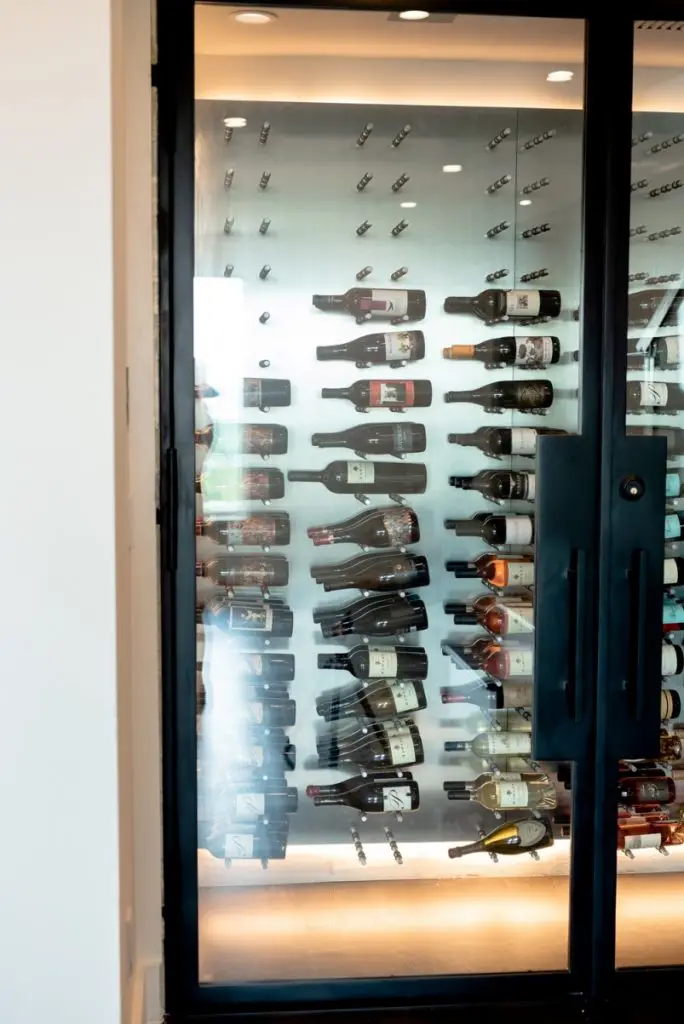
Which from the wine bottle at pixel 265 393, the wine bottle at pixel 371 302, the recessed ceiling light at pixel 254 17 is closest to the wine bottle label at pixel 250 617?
the wine bottle at pixel 265 393

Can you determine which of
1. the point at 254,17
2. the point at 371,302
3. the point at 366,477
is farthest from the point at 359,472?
the point at 254,17

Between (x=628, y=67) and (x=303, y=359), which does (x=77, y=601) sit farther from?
(x=628, y=67)

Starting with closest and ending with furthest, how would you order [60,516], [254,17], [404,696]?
[60,516] < [254,17] < [404,696]

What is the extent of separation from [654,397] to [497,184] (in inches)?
22.5

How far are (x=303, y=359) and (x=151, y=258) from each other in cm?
39

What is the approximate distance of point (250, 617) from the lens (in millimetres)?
2426

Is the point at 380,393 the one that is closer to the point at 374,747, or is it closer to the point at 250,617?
the point at 250,617

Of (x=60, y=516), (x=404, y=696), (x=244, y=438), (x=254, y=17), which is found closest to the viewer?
(x=60, y=516)

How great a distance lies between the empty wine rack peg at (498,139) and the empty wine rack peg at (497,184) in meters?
0.07

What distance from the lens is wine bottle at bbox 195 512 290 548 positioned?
2377mm

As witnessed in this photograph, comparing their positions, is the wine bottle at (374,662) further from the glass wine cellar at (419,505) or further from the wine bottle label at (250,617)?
the wine bottle label at (250,617)

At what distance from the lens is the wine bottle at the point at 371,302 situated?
2402 millimetres

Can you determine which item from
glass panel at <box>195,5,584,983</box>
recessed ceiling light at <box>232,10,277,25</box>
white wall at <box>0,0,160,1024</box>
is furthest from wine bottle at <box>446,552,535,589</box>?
recessed ceiling light at <box>232,10,277,25</box>

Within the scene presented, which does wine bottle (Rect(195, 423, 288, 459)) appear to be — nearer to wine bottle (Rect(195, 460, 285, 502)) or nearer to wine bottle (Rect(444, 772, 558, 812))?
wine bottle (Rect(195, 460, 285, 502))
